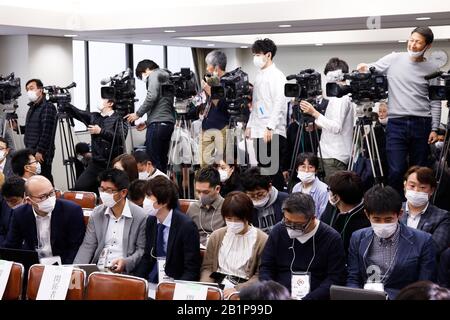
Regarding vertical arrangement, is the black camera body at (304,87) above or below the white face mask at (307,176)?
above

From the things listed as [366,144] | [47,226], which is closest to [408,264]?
[47,226]

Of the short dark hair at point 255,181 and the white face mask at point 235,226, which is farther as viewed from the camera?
the short dark hair at point 255,181

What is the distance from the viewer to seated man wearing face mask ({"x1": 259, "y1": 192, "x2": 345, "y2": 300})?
3975 mm

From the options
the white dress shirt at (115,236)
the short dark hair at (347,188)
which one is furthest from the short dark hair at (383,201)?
the white dress shirt at (115,236)

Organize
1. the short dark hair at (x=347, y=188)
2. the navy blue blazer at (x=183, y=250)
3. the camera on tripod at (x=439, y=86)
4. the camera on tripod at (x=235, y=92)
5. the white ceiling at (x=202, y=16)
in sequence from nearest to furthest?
the navy blue blazer at (x=183, y=250) < the short dark hair at (x=347, y=188) < the camera on tripod at (x=439, y=86) < the camera on tripod at (x=235, y=92) < the white ceiling at (x=202, y=16)

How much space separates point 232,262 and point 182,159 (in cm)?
329

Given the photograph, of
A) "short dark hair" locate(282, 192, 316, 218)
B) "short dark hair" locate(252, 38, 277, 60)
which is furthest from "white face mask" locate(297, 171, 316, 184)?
"short dark hair" locate(282, 192, 316, 218)

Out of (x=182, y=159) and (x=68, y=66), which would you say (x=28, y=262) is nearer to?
(x=182, y=159)

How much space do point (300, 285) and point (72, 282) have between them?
1192 millimetres

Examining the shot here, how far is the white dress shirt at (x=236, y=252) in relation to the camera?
4.32 m

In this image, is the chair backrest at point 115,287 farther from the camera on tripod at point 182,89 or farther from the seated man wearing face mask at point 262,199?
the camera on tripod at point 182,89

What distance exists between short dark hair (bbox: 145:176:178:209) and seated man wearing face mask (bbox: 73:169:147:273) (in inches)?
10.9

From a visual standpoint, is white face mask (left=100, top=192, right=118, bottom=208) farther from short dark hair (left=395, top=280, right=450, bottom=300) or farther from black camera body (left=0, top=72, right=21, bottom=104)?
black camera body (left=0, top=72, right=21, bottom=104)

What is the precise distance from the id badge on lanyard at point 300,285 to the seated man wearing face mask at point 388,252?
0.70 ft
